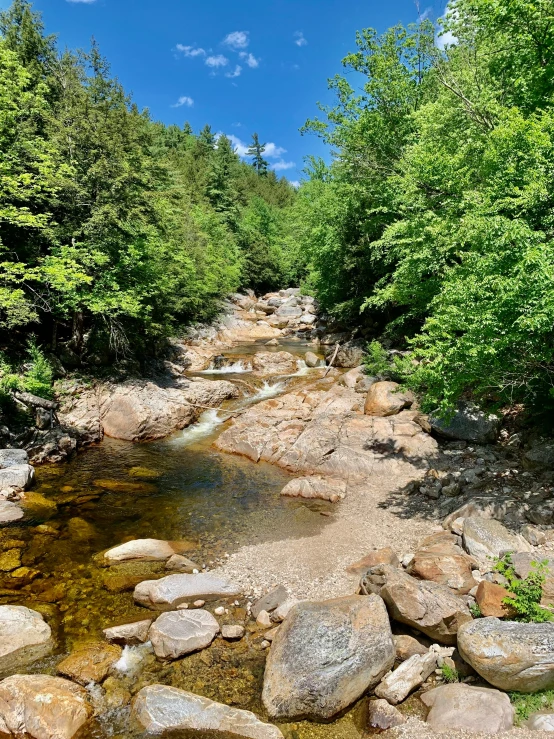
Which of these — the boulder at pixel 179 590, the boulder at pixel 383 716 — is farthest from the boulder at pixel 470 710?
the boulder at pixel 179 590

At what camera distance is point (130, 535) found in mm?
9516

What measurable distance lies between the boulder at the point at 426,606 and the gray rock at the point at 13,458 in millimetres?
10513

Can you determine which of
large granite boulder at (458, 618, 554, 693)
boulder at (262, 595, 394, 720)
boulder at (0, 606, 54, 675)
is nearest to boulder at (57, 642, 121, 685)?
boulder at (0, 606, 54, 675)

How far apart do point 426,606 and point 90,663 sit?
4.75 metres

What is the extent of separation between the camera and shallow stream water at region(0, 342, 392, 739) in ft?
18.4

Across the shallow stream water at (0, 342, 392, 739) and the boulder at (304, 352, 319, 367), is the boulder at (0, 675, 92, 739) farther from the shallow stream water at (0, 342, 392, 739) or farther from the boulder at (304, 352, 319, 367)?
the boulder at (304, 352, 319, 367)

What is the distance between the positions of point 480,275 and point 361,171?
51.2 ft

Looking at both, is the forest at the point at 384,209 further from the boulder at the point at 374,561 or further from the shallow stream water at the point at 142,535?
the shallow stream water at the point at 142,535

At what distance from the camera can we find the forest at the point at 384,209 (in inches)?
290

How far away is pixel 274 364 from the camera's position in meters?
23.6

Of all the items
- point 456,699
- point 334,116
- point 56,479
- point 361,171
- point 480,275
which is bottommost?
point 456,699

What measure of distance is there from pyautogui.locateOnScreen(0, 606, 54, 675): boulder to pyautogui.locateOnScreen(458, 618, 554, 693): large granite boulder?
19.2 ft

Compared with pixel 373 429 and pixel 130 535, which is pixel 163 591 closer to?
pixel 130 535

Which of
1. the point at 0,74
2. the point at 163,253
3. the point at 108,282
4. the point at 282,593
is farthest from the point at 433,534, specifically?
the point at 0,74
